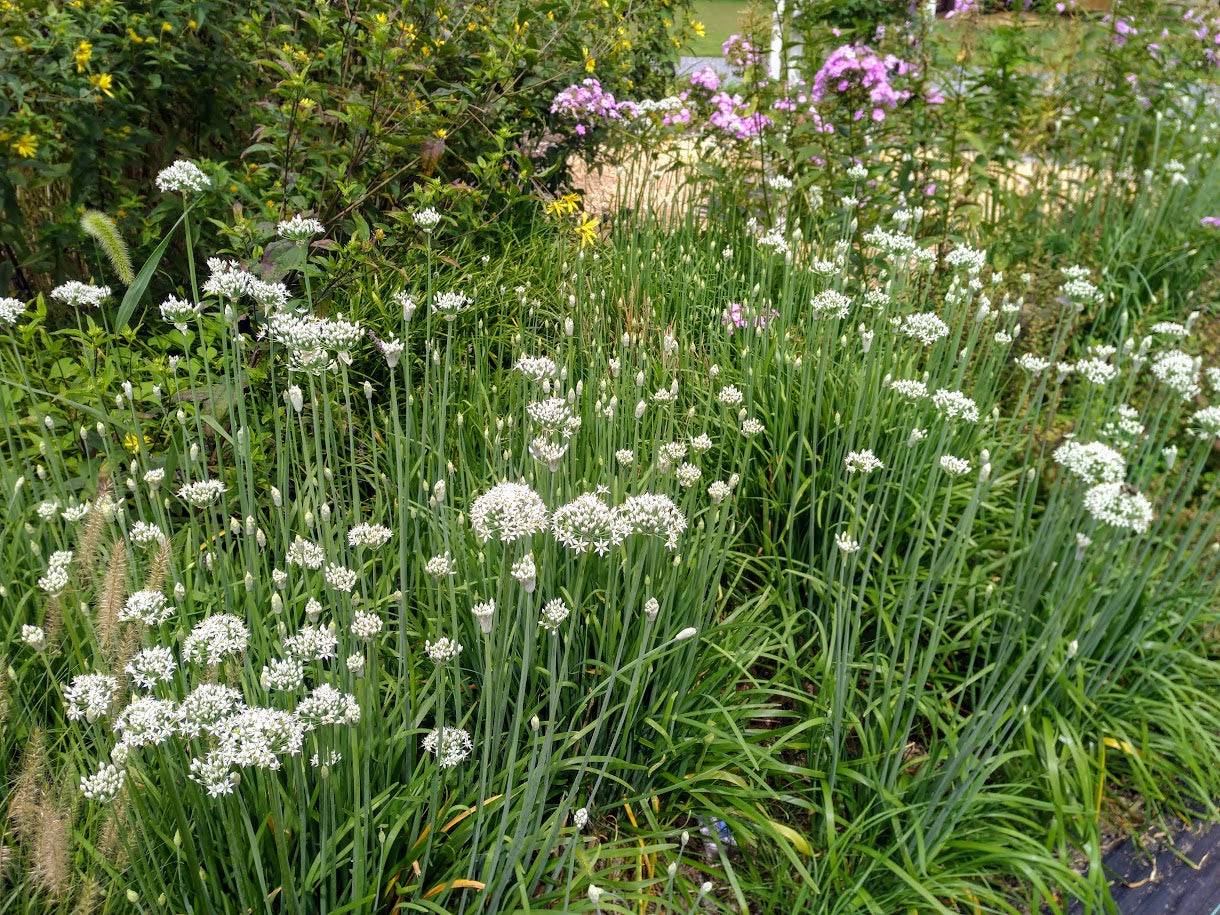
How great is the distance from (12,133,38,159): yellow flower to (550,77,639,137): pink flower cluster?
8.02 ft

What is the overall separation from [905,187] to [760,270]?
0.89 m

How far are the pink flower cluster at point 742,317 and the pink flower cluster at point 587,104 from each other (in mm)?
1486

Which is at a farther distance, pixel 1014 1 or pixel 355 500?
pixel 1014 1

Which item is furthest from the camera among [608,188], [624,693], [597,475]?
[608,188]

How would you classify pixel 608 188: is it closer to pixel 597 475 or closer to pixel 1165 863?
pixel 597 475

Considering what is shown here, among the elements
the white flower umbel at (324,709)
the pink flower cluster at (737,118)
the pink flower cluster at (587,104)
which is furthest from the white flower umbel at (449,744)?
the pink flower cluster at (737,118)

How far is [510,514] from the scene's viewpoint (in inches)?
62.3

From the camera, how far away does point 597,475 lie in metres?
2.85

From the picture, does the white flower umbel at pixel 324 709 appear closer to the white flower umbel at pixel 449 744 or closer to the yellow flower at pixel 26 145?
the white flower umbel at pixel 449 744

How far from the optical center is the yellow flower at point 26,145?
9.56 feet

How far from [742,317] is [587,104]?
5.84 feet

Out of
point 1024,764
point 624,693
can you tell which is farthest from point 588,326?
point 1024,764

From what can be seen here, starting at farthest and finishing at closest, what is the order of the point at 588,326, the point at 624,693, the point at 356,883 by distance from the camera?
the point at 588,326 < the point at 624,693 < the point at 356,883

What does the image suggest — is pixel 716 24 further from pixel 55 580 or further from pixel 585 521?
pixel 55 580
